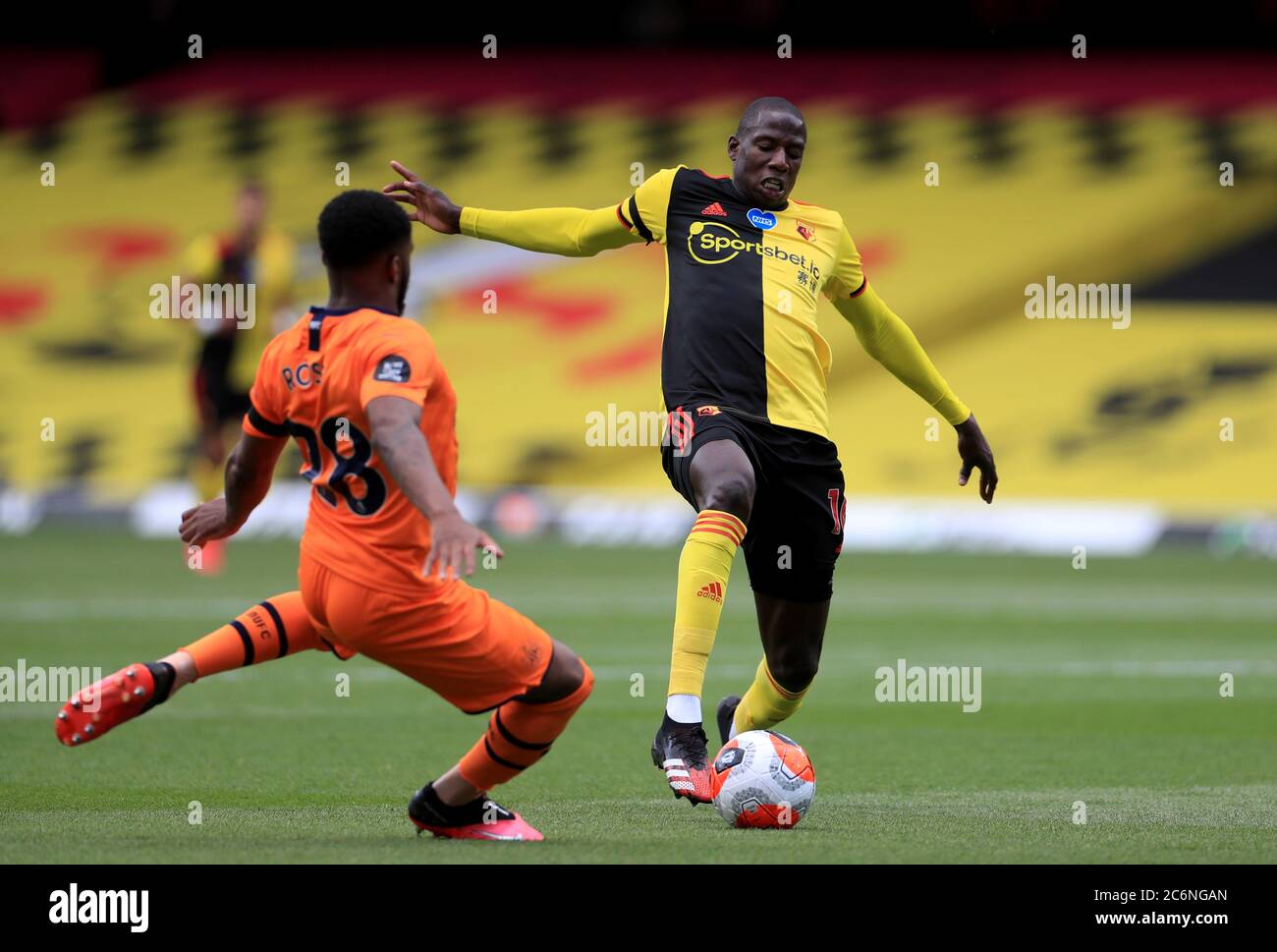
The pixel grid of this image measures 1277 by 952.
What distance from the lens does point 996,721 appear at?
9.13m

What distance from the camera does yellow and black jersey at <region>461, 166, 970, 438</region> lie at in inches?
266

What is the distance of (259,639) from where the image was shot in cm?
545

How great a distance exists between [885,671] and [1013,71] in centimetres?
1930

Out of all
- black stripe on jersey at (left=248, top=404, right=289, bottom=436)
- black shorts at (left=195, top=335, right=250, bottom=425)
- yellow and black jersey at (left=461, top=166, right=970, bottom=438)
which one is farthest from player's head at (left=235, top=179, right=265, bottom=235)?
black stripe on jersey at (left=248, top=404, right=289, bottom=436)

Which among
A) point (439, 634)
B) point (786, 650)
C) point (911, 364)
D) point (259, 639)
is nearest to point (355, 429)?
point (439, 634)

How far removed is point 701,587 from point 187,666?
1.71 metres

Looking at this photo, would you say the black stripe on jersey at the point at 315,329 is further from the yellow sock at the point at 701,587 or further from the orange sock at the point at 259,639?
the yellow sock at the point at 701,587

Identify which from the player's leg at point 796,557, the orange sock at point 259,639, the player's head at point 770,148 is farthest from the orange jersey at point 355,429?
the player's head at point 770,148

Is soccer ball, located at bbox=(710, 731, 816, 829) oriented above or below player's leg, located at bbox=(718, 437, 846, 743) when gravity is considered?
below

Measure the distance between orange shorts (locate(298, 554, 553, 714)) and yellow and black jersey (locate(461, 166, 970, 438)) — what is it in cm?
164

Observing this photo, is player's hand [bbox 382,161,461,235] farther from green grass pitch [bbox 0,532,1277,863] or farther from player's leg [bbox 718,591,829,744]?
green grass pitch [bbox 0,532,1277,863]

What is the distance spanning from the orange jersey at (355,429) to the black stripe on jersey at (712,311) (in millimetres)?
1626

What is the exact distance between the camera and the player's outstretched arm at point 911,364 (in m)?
7.31

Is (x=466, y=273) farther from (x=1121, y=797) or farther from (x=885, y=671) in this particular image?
(x=1121, y=797)
